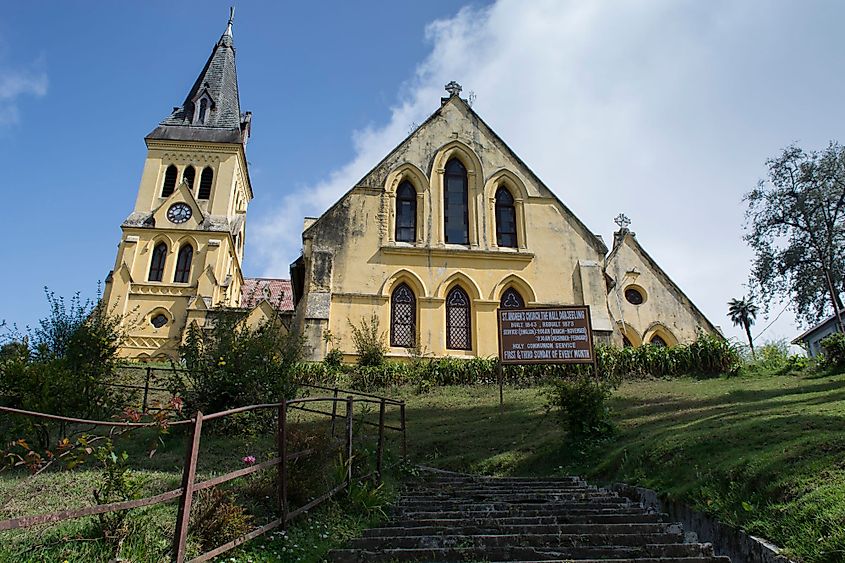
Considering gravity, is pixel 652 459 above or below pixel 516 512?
above

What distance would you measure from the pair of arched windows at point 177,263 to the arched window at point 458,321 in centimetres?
2429

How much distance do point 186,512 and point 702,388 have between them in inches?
589

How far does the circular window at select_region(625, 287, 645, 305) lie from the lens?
87.4ft

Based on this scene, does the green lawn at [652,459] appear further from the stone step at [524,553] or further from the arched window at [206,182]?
the arched window at [206,182]

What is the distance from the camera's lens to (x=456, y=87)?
26.3 meters

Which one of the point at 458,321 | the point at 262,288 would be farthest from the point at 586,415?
the point at 262,288

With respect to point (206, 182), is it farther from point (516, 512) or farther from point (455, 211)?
point (516, 512)

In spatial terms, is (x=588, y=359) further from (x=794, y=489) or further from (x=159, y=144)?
(x=159, y=144)

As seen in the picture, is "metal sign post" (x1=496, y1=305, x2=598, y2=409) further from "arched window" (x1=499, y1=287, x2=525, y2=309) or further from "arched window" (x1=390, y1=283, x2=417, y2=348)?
"arched window" (x1=499, y1=287, x2=525, y2=309)

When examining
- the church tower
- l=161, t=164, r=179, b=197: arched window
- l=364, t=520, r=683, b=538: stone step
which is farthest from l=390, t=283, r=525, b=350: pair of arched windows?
l=161, t=164, r=179, b=197: arched window

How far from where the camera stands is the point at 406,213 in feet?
79.0

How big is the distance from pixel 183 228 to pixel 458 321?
2620cm

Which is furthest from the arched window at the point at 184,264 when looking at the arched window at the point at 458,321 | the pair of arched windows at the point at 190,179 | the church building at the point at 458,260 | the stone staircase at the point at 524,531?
the stone staircase at the point at 524,531

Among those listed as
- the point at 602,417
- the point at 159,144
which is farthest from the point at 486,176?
the point at 159,144
